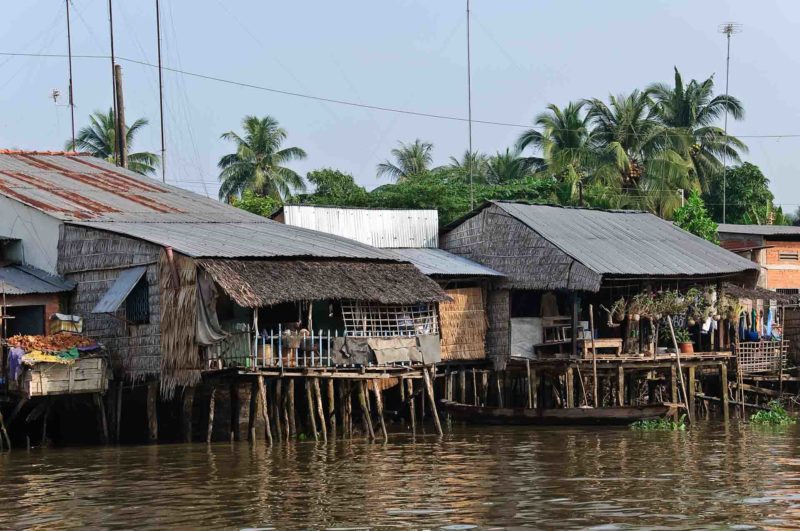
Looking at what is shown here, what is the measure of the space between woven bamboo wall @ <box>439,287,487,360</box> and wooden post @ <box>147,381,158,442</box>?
699cm

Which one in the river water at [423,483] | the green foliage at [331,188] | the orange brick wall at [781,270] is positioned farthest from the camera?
the green foliage at [331,188]

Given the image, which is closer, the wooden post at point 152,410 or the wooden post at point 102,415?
the wooden post at point 152,410

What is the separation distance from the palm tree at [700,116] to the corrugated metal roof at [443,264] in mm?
18611

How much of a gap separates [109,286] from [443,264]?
26.3 ft

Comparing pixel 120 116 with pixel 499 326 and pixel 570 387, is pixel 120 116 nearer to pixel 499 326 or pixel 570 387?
pixel 499 326

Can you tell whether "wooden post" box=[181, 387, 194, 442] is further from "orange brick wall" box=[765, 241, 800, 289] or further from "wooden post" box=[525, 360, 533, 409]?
"orange brick wall" box=[765, 241, 800, 289]

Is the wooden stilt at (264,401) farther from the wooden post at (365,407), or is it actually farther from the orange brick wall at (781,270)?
the orange brick wall at (781,270)

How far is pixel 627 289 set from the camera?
28672mm

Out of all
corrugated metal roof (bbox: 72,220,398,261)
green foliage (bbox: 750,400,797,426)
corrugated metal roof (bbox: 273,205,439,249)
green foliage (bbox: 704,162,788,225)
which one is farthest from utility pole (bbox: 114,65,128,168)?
green foliage (bbox: 704,162,788,225)

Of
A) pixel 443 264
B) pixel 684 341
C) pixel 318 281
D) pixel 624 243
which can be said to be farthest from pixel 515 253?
pixel 318 281

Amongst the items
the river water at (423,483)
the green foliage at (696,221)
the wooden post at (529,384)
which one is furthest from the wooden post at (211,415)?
the green foliage at (696,221)

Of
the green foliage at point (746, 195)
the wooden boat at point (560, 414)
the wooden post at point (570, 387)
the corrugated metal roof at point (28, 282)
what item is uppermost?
the green foliage at point (746, 195)

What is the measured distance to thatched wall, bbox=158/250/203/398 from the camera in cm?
2206

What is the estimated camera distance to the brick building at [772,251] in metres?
A: 36.4
